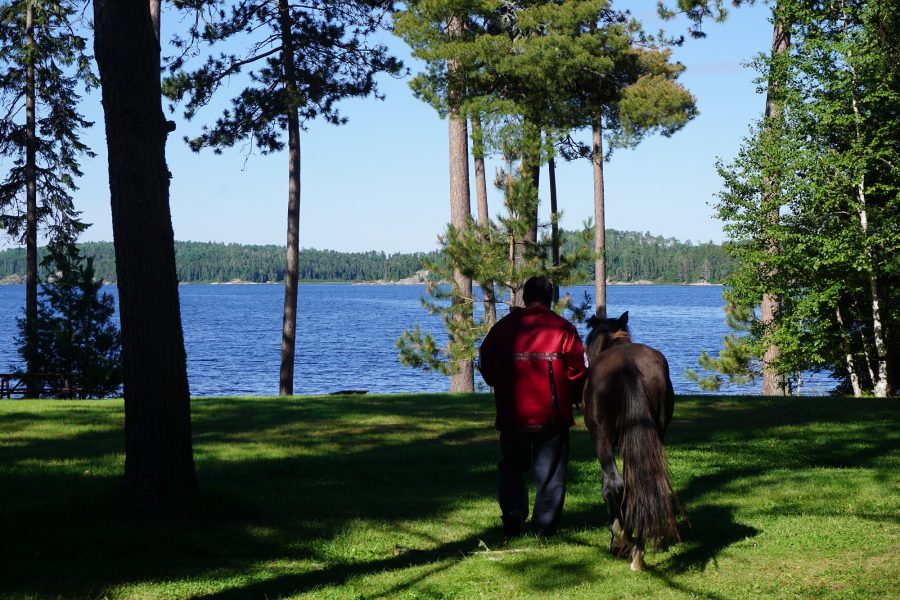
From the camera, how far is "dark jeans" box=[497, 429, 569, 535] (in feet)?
20.8

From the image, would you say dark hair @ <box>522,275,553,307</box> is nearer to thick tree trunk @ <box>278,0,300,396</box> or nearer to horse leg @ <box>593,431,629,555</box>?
horse leg @ <box>593,431,629,555</box>

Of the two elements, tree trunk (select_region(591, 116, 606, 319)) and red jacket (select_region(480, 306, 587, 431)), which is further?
tree trunk (select_region(591, 116, 606, 319))

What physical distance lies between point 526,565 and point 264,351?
62.2m

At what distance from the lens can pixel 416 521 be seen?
293 inches

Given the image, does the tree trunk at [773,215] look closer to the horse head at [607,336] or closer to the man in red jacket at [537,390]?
the horse head at [607,336]

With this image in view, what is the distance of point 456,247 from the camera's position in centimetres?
2100

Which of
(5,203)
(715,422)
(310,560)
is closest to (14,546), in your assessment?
(310,560)

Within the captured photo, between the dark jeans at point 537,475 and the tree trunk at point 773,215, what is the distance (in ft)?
49.3

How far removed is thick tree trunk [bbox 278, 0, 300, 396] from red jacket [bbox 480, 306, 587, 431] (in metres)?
15.1

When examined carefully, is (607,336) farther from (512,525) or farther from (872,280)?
(872,280)

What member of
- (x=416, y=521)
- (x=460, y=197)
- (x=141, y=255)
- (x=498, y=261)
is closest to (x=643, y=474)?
(x=416, y=521)

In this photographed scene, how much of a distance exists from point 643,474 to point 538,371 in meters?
1.00

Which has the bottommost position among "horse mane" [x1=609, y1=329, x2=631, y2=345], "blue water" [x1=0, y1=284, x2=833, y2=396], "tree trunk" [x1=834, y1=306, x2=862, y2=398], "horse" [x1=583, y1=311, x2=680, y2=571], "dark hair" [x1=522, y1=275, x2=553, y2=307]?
"blue water" [x1=0, y1=284, x2=833, y2=396]

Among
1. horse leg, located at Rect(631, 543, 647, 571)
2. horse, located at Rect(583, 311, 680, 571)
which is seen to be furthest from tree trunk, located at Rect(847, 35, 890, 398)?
horse leg, located at Rect(631, 543, 647, 571)
